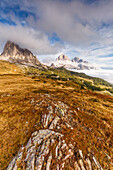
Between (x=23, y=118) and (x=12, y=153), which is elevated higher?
(x=23, y=118)

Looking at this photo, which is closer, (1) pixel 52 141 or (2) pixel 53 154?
(2) pixel 53 154

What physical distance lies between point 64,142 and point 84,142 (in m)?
3.53

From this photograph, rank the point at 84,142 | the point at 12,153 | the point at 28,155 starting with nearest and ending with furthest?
the point at 28,155 → the point at 12,153 → the point at 84,142

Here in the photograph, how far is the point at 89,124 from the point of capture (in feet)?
52.1

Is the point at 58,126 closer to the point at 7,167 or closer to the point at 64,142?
the point at 64,142

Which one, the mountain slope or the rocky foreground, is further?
the mountain slope

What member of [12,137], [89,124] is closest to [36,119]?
[12,137]

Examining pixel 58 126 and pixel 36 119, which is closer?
pixel 58 126

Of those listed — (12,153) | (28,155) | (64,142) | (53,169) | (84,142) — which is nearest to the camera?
(53,169)

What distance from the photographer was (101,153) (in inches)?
432

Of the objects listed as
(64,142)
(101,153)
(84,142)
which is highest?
(64,142)

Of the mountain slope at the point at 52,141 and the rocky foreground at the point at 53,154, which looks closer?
the rocky foreground at the point at 53,154

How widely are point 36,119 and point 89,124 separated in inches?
442

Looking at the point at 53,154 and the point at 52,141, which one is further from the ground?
the point at 52,141
